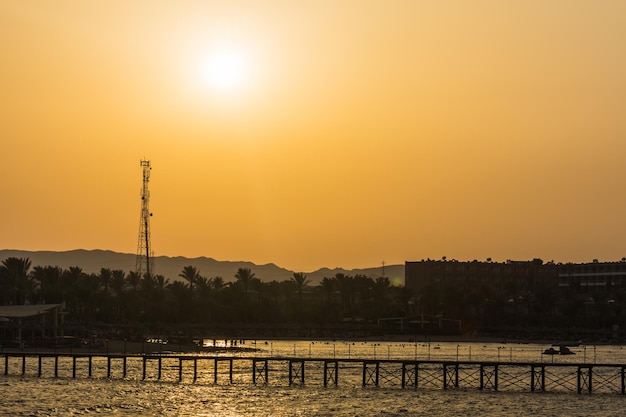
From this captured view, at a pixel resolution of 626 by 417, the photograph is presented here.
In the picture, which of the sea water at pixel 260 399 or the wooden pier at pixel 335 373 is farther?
the wooden pier at pixel 335 373

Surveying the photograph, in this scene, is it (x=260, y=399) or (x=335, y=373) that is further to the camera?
(x=335, y=373)

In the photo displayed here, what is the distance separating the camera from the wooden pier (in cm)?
11425

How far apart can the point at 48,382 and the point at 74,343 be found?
156 feet

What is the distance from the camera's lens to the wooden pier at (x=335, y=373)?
11425cm

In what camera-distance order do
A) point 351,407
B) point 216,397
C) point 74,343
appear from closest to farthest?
1. point 351,407
2. point 216,397
3. point 74,343

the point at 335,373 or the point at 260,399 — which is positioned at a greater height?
the point at 335,373

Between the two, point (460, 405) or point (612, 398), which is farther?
point (612, 398)

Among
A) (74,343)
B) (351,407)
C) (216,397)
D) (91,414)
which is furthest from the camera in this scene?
(74,343)

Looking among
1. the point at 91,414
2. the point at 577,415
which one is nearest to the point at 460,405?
the point at 577,415

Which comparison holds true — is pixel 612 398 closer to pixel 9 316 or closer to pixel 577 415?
pixel 577 415

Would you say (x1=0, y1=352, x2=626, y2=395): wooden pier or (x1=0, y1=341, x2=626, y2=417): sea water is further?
(x1=0, y1=352, x2=626, y2=395): wooden pier

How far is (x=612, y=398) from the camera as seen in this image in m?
110

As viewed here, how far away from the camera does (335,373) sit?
122438 mm

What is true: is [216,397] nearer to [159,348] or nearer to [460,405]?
[460,405]
